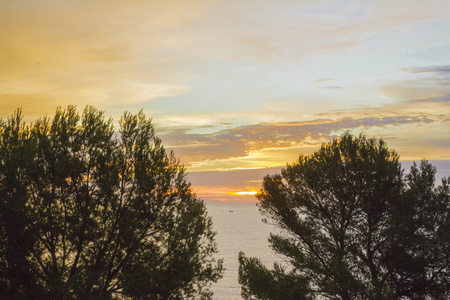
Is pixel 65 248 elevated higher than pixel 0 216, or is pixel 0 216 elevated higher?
pixel 0 216

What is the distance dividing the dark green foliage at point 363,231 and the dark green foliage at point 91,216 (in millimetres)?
6243

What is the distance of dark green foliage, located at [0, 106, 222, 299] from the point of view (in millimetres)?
16469

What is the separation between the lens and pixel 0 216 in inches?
645

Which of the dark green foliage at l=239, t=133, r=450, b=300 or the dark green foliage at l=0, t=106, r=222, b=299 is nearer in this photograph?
the dark green foliage at l=0, t=106, r=222, b=299

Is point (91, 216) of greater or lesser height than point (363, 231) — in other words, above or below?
above

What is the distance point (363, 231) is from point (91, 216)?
1471 centimetres

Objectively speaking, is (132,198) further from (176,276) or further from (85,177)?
(176,276)

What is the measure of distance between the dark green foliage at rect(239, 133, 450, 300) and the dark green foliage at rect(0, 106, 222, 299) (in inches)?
246

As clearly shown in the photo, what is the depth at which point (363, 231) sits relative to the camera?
21000 millimetres

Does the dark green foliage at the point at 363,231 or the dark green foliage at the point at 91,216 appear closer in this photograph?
the dark green foliage at the point at 91,216

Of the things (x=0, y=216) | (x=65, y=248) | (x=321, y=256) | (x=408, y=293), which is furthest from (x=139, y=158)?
(x=408, y=293)

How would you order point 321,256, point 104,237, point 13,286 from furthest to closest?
point 321,256, point 104,237, point 13,286

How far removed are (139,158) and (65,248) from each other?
215 inches

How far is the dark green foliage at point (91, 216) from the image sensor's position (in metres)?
16.5
